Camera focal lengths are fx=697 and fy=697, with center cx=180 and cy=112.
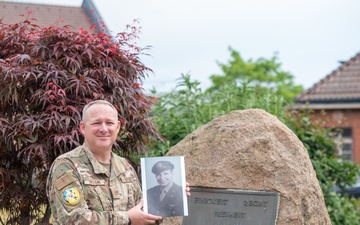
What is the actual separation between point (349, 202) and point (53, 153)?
5371 millimetres

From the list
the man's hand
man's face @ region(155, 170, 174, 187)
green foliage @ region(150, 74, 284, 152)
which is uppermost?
green foliage @ region(150, 74, 284, 152)

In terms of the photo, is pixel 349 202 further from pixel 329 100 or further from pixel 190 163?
pixel 329 100

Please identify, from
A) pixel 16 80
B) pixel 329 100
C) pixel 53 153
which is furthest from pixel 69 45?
pixel 329 100

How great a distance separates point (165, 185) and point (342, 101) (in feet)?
62.9

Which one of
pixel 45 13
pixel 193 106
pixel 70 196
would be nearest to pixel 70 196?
pixel 70 196

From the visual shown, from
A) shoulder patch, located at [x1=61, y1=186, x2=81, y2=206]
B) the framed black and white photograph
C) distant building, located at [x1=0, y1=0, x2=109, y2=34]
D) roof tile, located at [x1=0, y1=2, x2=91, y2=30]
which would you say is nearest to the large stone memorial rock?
the framed black and white photograph

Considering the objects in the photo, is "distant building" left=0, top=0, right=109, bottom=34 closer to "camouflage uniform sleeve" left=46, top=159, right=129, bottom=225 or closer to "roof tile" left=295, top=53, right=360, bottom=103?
"roof tile" left=295, top=53, right=360, bottom=103

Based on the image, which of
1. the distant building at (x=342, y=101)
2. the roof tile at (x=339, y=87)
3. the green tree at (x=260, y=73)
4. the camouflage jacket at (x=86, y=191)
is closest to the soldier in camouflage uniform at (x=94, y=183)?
the camouflage jacket at (x=86, y=191)

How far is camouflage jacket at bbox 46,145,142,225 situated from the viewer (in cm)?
425

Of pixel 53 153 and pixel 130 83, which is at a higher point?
pixel 130 83

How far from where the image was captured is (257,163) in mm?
6082

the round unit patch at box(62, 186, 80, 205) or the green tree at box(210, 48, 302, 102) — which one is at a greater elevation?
the green tree at box(210, 48, 302, 102)

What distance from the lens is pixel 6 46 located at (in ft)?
22.0

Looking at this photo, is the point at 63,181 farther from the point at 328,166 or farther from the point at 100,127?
the point at 328,166
